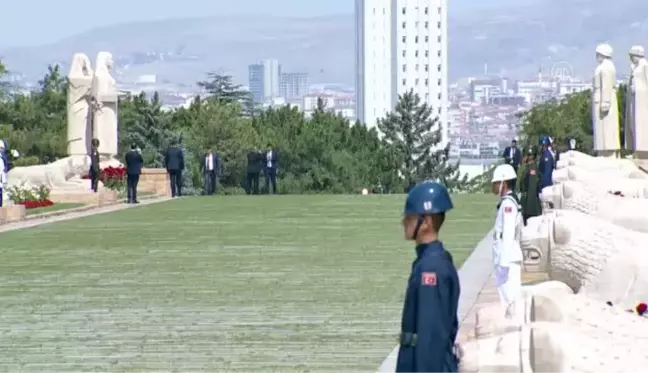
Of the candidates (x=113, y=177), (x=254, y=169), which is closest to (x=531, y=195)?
A: (x=113, y=177)

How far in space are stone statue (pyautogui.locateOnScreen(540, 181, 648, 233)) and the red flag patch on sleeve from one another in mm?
7558

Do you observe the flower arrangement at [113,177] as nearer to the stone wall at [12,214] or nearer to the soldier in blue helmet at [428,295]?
the stone wall at [12,214]

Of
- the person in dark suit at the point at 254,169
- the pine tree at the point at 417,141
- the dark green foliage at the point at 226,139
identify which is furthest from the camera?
the pine tree at the point at 417,141

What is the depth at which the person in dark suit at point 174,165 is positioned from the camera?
4147 centimetres

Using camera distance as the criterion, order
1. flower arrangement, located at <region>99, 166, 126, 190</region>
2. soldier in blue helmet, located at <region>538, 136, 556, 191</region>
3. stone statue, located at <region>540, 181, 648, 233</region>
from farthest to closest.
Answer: flower arrangement, located at <region>99, 166, 126, 190</region> < soldier in blue helmet, located at <region>538, 136, 556, 191</region> < stone statue, located at <region>540, 181, 648, 233</region>

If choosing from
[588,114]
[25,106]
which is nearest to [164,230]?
[25,106]

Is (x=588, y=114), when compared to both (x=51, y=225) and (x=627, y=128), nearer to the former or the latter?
(x=627, y=128)

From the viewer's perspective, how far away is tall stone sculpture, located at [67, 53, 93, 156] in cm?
4012

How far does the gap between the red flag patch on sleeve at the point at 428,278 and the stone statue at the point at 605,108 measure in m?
31.3

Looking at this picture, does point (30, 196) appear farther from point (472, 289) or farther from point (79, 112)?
point (472, 289)

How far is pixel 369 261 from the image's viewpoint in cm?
2089

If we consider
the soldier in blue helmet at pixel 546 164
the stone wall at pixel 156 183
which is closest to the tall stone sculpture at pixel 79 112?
the stone wall at pixel 156 183

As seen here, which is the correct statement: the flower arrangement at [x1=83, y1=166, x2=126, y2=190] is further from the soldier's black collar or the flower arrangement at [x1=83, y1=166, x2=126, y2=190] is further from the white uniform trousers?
the soldier's black collar

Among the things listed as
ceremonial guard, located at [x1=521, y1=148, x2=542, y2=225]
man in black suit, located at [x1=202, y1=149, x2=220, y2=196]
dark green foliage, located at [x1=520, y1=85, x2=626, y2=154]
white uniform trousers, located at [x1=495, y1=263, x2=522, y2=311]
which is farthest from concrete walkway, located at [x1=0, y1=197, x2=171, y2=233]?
dark green foliage, located at [x1=520, y1=85, x2=626, y2=154]
